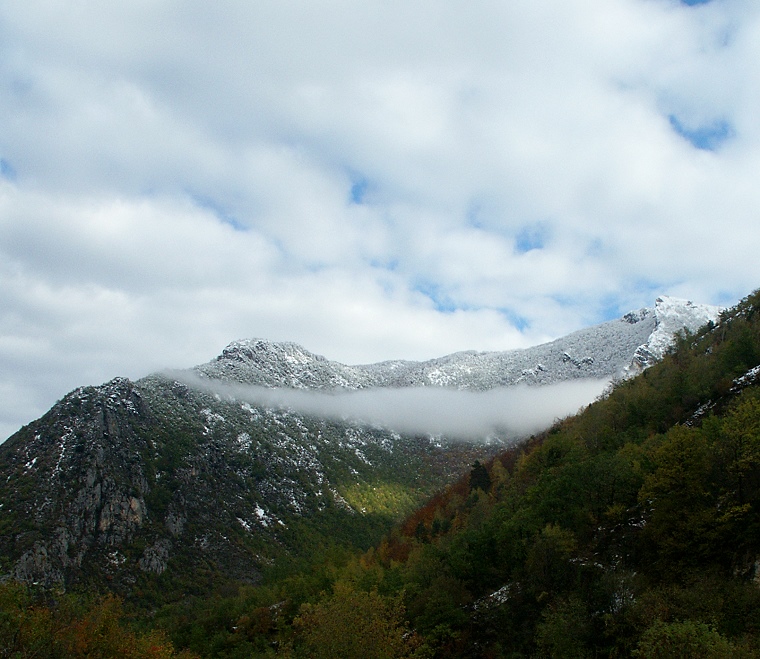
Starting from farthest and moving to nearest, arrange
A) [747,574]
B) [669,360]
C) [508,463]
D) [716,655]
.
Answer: [508,463] → [669,360] → [747,574] → [716,655]

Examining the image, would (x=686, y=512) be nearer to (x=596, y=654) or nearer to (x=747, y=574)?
(x=747, y=574)

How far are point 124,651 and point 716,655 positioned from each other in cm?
4489

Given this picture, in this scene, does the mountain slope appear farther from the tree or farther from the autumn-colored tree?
the tree

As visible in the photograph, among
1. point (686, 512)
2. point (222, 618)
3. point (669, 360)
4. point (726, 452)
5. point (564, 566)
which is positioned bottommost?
point (222, 618)

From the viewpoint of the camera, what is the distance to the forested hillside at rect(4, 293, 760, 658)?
3981 cm

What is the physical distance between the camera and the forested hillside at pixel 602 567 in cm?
3981

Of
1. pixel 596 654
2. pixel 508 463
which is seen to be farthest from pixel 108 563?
pixel 596 654

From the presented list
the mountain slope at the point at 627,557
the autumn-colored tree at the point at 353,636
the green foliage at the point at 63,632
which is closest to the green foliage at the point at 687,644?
the mountain slope at the point at 627,557

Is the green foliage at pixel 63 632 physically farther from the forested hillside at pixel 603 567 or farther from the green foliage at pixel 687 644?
the green foliage at pixel 687 644

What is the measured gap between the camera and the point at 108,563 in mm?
178875

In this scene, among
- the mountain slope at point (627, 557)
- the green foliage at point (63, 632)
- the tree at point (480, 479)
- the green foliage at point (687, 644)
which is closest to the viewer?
the green foliage at point (687, 644)

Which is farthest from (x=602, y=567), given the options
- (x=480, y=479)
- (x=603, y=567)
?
(x=480, y=479)

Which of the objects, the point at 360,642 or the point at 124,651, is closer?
the point at 360,642

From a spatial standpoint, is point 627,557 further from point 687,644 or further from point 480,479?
point 480,479
